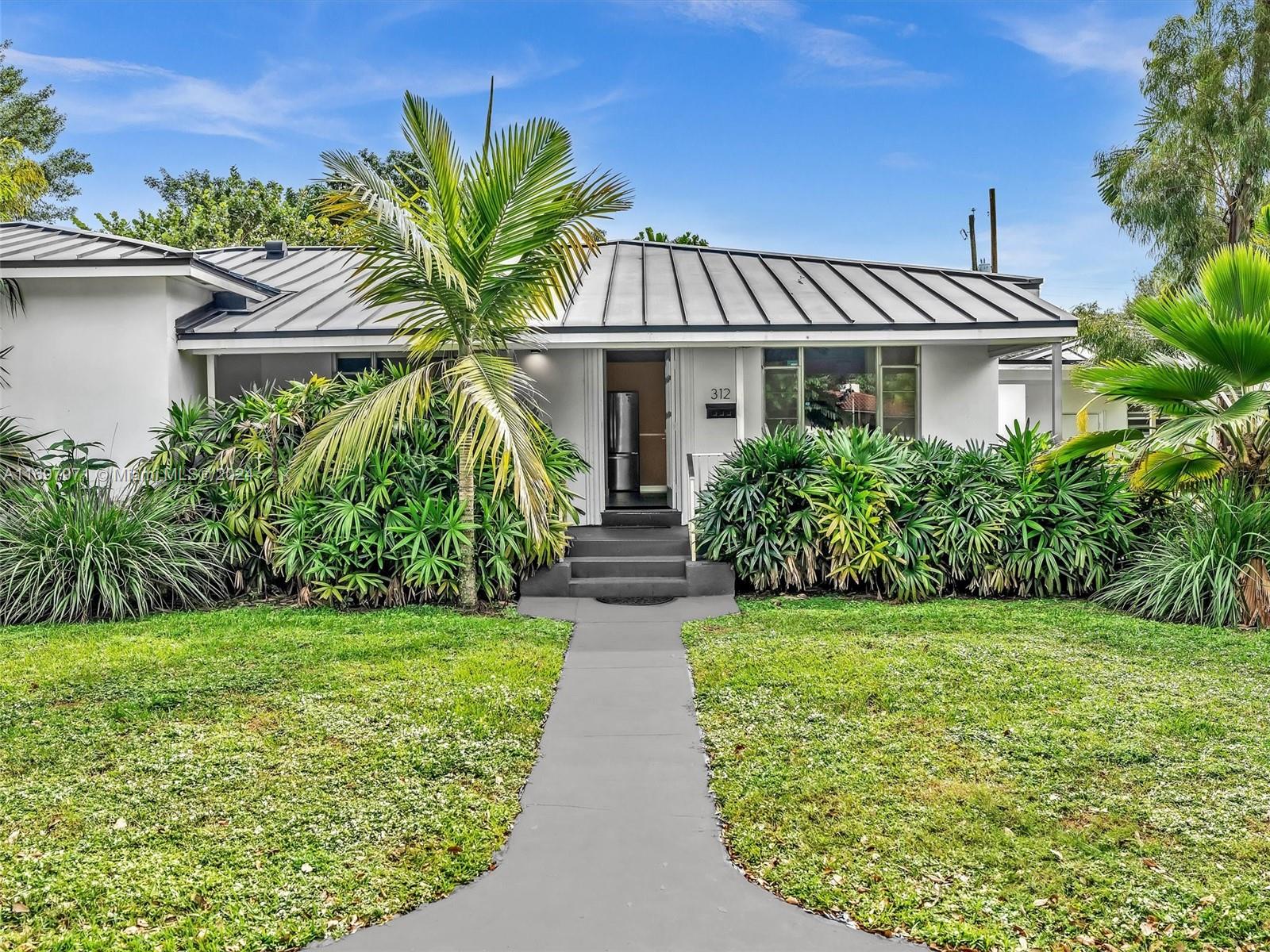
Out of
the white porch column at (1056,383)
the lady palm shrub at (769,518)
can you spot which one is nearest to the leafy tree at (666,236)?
the white porch column at (1056,383)

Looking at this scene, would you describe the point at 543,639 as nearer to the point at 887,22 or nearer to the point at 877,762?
the point at 877,762

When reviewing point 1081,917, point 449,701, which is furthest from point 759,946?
point 449,701

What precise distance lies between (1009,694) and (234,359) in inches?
441

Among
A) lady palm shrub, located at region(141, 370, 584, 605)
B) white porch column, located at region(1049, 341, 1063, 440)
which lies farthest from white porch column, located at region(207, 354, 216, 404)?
white porch column, located at region(1049, 341, 1063, 440)

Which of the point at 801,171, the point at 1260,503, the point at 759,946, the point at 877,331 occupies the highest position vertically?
the point at 801,171

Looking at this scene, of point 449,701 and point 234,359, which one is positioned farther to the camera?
point 234,359

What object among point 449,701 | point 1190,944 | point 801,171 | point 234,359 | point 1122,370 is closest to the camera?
point 1190,944

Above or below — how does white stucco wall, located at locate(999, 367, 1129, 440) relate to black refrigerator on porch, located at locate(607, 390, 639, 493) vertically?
above

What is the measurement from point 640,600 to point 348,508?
127 inches

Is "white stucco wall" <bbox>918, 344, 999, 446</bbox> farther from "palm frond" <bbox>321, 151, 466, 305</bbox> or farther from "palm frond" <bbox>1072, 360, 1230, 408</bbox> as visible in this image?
"palm frond" <bbox>321, 151, 466, 305</bbox>

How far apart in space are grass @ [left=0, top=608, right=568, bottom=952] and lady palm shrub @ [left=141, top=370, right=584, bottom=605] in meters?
1.32

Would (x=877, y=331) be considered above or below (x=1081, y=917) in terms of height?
above

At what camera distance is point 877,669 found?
5.99 meters

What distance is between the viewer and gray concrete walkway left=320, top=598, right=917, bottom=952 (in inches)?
117
